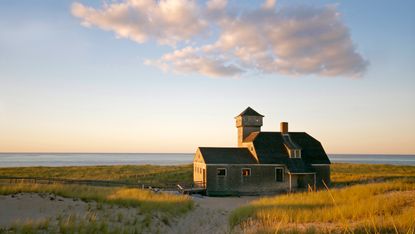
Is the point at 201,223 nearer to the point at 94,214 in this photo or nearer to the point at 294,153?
the point at 94,214

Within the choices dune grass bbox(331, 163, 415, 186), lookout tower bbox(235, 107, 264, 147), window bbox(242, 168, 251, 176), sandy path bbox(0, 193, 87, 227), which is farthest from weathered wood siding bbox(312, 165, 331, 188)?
sandy path bbox(0, 193, 87, 227)

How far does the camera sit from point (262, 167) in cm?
3488

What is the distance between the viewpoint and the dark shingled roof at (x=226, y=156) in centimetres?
3438

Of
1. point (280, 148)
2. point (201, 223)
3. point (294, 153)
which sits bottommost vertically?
point (201, 223)

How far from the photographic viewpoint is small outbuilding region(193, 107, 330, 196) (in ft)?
112

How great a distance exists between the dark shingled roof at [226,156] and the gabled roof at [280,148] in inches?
46.6

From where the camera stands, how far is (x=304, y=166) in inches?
1399

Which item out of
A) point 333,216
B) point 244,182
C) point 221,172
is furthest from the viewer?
point 244,182

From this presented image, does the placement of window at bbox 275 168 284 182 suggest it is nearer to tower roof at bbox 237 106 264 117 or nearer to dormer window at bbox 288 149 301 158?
dormer window at bbox 288 149 301 158

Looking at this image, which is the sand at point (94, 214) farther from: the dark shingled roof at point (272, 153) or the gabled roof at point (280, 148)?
the gabled roof at point (280, 148)

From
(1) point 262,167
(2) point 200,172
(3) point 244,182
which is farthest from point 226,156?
(1) point 262,167

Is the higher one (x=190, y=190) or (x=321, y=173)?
(x=321, y=173)

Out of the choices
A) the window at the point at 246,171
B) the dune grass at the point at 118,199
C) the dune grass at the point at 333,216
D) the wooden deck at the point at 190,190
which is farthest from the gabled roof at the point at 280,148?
the dune grass at the point at 118,199

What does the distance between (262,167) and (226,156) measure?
11.8ft
